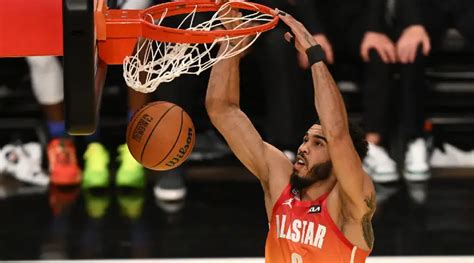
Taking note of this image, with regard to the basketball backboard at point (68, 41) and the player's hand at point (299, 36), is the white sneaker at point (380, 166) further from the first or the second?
the basketball backboard at point (68, 41)

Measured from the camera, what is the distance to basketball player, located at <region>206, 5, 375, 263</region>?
12.6 ft

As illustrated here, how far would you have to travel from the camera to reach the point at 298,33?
3842 millimetres

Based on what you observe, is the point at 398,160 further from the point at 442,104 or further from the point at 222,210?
the point at 222,210

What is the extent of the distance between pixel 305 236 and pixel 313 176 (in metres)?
0.23

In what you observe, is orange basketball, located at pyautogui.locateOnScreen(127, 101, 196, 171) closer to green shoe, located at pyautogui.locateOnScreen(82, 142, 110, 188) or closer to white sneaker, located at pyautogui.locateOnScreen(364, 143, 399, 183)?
green shoe, located at pyautogui.locateOnScreen(82, 142, 110, 188)

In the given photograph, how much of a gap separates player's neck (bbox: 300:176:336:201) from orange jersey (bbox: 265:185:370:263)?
0.06ft

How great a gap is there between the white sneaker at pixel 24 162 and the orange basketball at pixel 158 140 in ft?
6.86

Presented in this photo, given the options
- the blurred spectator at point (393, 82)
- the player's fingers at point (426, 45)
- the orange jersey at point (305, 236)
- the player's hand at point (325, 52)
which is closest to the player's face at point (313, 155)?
the orange jersey at point (305, 236)

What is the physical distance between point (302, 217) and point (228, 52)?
689 millimetres

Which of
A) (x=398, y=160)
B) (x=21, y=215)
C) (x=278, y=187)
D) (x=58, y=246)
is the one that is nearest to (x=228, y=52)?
(x=278, y=187)

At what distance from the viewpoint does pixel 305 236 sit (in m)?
3.96

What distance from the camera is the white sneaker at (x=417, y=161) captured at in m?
6.09

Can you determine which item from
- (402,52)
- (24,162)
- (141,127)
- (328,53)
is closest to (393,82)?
(402,52)

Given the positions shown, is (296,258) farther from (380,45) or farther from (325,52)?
(380,45)
